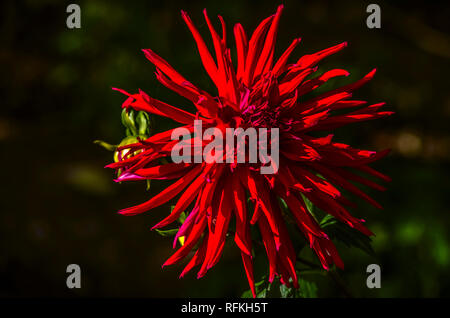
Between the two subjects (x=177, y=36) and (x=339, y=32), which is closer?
(x=177, y=36)

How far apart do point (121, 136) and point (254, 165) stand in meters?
1.26

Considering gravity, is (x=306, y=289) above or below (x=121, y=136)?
below

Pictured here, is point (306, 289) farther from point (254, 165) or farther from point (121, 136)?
point (121, 136)

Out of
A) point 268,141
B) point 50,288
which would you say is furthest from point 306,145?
point 50,288

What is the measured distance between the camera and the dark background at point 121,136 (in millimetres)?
2254

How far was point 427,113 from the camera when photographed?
9.70 ft

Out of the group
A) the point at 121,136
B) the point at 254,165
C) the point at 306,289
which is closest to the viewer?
the point at 254,165

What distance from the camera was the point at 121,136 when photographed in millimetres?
2148

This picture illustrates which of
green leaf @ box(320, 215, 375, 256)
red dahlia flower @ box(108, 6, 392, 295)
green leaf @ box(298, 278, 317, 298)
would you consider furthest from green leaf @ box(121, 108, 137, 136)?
green leaf @ box(298, 278, 317, 298)

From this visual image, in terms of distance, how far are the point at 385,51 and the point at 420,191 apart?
1.12 metres

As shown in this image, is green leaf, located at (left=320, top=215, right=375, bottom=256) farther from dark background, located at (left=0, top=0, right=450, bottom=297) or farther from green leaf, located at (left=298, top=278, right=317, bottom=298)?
dark background, located at (left=0, top=0, right=450, bottom=297)

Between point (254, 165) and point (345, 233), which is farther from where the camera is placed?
point (345, 233)

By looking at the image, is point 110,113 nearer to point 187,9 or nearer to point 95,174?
point 95,174

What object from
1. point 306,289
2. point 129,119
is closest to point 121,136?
point 129,119
